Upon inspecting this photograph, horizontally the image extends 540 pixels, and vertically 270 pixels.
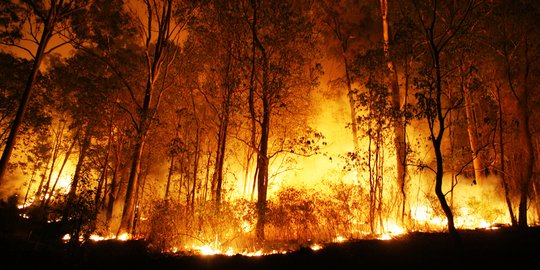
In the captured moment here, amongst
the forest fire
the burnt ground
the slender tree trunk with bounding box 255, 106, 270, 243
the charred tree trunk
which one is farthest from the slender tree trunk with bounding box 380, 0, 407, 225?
the charred tree trunk

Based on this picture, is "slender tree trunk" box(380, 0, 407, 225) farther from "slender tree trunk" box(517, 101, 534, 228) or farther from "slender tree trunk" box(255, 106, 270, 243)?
"slender tree trunk" box(255, 106, 270, 243)

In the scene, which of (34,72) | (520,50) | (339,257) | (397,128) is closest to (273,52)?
(397,128)

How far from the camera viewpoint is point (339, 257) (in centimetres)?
720

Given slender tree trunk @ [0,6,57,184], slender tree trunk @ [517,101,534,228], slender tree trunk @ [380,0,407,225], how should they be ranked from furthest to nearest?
slender tree trunk @ [380,0,407,225] → slender tree trunk @ [0,6,57,184] → slender tree trunk @ [517,101,534,228]

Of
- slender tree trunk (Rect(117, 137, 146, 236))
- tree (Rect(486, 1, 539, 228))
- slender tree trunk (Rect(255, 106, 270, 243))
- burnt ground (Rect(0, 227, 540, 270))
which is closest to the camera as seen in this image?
burnt ground (Rect(0, 227, 540, 270))

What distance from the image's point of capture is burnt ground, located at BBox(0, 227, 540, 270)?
6.38 metres

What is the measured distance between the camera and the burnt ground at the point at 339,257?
638cm

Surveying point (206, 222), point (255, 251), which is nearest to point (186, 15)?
point (206, 222)

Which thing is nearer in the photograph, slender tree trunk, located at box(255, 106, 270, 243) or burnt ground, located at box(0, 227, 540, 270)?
burnt ground, located at box(0, 227, 540, 270)

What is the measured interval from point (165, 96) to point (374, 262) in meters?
13.6

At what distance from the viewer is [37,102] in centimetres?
1402

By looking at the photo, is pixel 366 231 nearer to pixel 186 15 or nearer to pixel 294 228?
pixel 294 228

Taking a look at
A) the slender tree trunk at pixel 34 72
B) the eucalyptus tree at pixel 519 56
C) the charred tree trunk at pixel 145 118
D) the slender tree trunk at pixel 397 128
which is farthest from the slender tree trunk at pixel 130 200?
the eucalyptus tree at pixel 519 56

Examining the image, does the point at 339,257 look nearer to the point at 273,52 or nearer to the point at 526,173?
the point at 273,52
